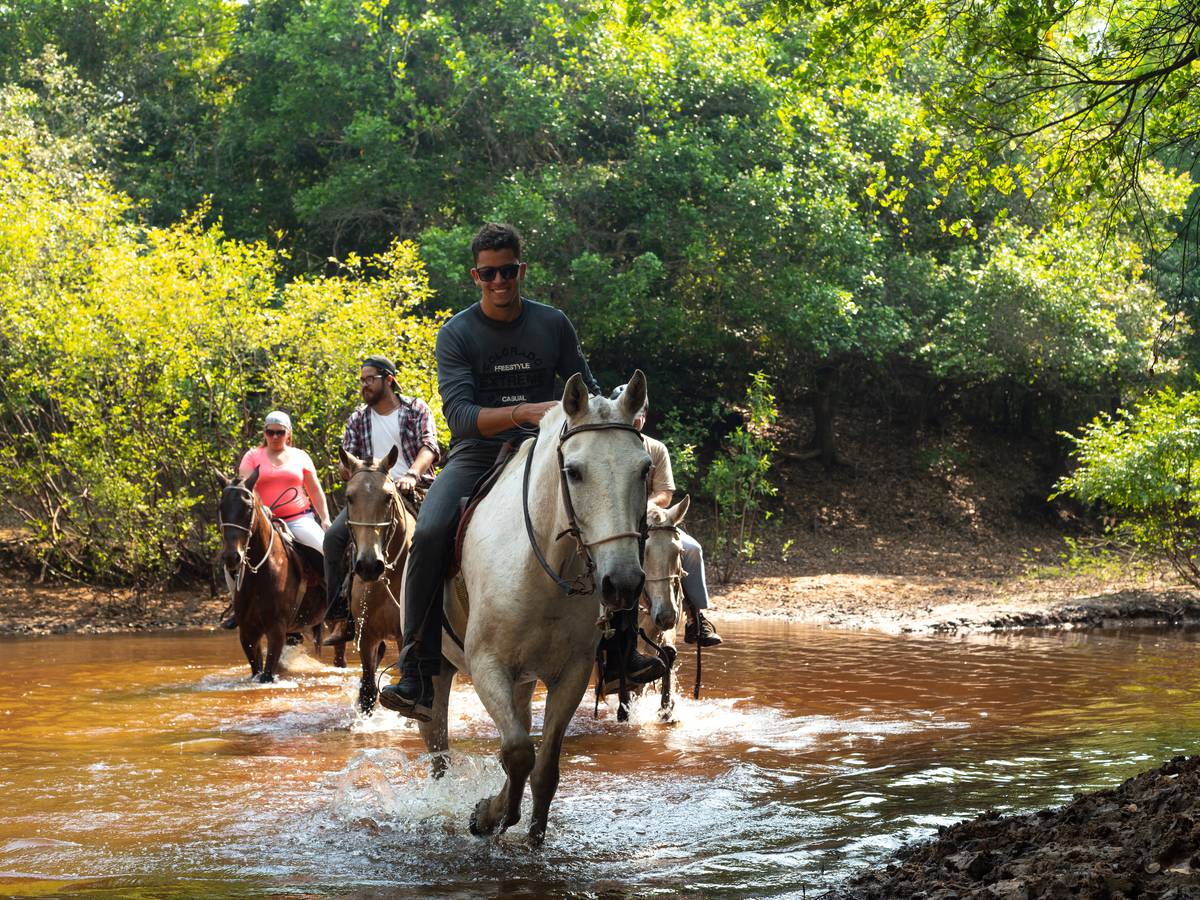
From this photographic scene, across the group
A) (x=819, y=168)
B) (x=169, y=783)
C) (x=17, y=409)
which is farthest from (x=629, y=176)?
(x=169, y=783)

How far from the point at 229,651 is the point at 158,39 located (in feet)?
66.2

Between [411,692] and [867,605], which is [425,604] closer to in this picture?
[411,692]

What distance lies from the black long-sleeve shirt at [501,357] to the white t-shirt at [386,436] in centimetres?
380

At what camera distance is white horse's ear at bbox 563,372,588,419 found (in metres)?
5.16

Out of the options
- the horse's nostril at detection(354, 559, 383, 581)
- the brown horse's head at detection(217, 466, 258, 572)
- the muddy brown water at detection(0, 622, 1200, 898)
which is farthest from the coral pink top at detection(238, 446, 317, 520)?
the horse's nostril at detection(354, 559, 383, 581)

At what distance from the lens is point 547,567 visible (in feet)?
18.3

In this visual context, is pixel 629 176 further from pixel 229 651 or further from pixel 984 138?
pixel 984 138

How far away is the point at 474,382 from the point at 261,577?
6427mm

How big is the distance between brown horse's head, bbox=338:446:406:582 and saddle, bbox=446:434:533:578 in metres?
2.47

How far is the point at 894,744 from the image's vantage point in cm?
914

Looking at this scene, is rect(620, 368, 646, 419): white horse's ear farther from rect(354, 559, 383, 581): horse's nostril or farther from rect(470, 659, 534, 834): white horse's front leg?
rect(354, 559, 383, 581): horse's nostril

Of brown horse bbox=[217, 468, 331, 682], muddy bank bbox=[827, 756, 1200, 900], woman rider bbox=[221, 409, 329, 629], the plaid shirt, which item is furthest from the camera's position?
woman rider bbox=[221, 409, 329, 629]

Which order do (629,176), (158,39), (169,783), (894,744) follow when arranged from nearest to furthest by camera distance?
(169,783), (894,744), (629,176), (158,39)

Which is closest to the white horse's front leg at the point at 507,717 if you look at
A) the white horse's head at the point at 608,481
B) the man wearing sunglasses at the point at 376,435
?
the white horse's head at the point at 608,481
